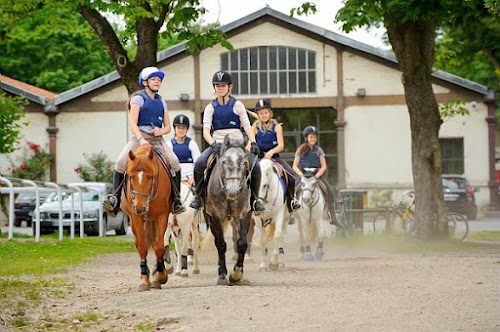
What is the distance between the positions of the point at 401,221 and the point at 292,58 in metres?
21.6

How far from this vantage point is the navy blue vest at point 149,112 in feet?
44.8

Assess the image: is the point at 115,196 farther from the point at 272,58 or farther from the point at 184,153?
the point at 272,58

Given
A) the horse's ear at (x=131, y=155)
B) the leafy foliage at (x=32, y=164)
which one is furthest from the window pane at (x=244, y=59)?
the horse's ear at (x=131, y=155)

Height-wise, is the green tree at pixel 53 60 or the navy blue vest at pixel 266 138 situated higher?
the green tree at pixel 53 60

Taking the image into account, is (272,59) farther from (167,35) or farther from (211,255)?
(211,255)

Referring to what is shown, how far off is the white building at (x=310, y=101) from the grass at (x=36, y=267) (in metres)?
21.4

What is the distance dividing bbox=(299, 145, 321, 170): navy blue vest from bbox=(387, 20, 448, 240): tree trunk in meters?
4.62

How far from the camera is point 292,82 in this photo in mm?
47188

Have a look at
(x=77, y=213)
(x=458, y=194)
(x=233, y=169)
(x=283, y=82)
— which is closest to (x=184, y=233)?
(x=233, y=169)

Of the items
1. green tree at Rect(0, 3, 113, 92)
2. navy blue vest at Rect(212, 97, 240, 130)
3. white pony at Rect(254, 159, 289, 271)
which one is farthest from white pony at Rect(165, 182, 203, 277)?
green tree at Rect(0, 3, 113, 92)

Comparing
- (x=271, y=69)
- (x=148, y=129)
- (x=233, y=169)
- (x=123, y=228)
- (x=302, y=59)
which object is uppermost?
(x=302, y=59)

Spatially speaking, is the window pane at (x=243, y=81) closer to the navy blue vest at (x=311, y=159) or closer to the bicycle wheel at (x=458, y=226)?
the bicycle wheel at (x=458, y=226)

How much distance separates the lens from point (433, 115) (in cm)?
2389

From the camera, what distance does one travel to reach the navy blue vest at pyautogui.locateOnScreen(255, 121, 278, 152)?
17188 millimetres
